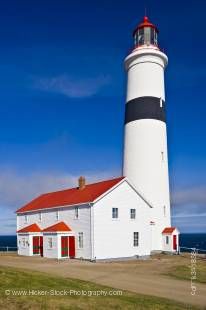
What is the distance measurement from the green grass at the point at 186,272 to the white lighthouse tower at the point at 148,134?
8.45 m

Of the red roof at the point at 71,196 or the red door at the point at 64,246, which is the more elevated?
the red roof at the point at 71,196

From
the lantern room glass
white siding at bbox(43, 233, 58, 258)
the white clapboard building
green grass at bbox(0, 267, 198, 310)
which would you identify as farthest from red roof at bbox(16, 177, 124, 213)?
green grass at bbox(0, 267, 198, 310)

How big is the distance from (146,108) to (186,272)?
15.0 metres

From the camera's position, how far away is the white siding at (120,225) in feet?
98.2

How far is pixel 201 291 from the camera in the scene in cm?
1670

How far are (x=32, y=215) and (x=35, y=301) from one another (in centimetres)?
2816

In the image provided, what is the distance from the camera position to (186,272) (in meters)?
23.3

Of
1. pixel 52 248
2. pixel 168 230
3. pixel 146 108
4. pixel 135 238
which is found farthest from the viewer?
pixel 146 108

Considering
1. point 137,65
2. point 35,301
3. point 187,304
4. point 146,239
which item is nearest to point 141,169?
point 146,239

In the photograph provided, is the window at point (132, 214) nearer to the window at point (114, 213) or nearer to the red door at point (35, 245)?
the window at point (114, 213)

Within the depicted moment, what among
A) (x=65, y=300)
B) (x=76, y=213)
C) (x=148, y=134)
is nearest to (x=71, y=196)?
(x=76, y=213)

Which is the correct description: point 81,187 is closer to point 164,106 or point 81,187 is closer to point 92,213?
point 92,213

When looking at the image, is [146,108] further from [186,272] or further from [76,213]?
[186,272]

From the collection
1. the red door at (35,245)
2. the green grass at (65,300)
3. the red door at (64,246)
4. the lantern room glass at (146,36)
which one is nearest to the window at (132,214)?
the red door at (64,246)
